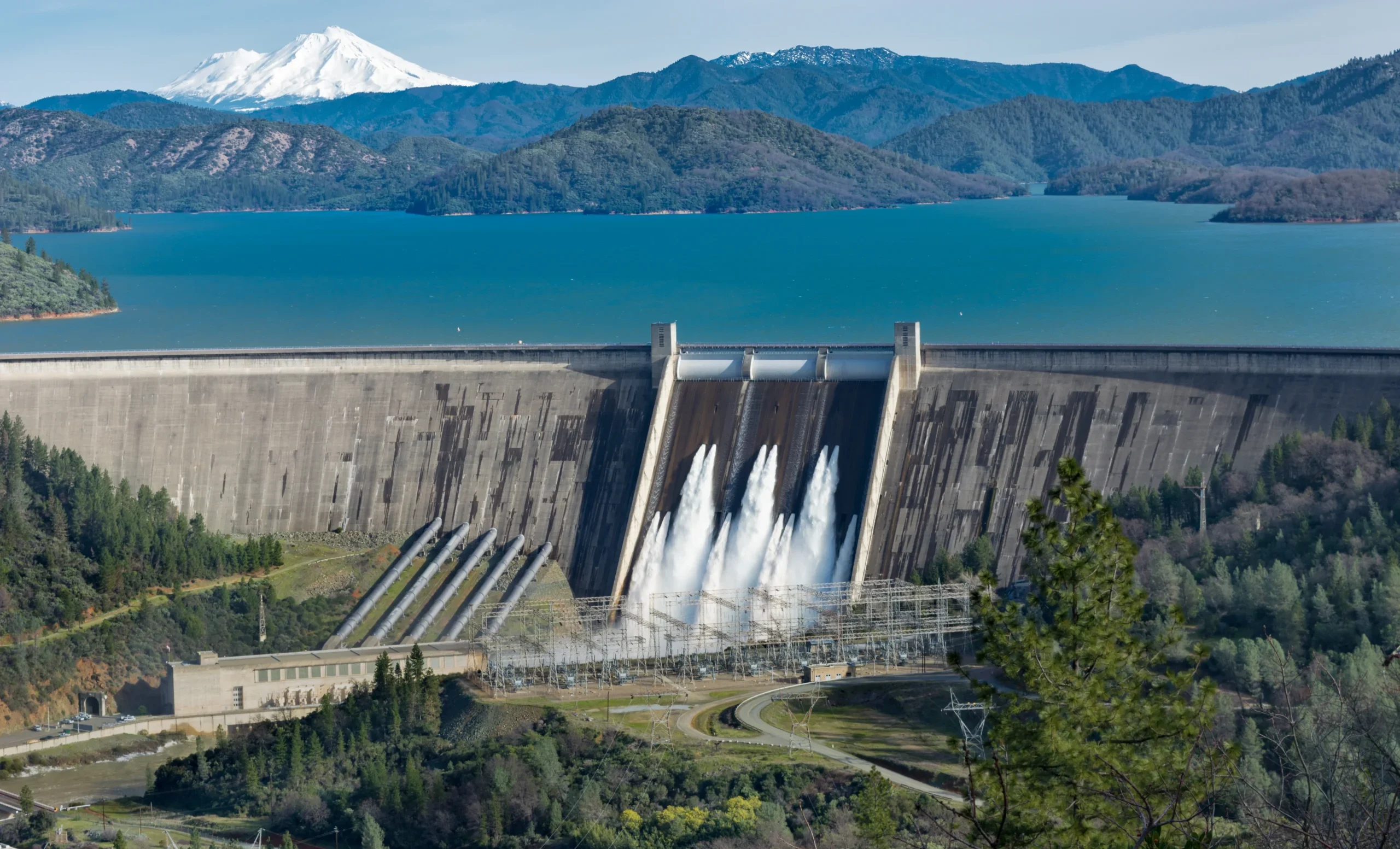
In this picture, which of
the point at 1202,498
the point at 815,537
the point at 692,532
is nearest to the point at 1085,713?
the point at 1202,498

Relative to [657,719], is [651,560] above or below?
above

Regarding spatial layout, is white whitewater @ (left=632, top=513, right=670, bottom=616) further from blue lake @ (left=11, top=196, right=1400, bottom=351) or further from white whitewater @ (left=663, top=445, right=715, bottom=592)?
blue lake @ (left=11, top=196, right=1400, bottom=351)

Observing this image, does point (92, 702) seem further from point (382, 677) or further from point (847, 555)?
point (847, 555)

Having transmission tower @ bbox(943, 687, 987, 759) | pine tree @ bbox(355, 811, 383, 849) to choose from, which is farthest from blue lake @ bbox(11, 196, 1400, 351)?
pine tree @ bbox(355, 811, 383, 849)

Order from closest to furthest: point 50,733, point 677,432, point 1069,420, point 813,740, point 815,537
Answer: point 813,740 → point 50,733 → point 1069,420 → point 815,537 → point 677,432

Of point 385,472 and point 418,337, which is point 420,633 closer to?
point 385,472

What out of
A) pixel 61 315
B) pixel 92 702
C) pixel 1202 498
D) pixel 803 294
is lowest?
pixel 92 702
